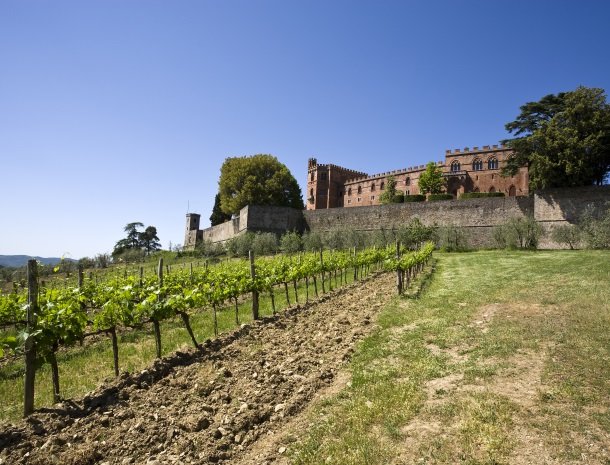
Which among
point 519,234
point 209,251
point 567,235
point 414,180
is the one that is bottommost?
point 209,251

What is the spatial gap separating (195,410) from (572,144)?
3119 centimetres

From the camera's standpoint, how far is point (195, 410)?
443 cm

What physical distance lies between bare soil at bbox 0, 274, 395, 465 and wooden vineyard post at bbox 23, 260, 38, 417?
203 millimetres

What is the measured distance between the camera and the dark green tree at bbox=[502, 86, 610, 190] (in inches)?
1042

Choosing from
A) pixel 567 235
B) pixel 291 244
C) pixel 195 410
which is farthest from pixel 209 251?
pixel 195 410

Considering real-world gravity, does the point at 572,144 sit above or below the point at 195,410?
above

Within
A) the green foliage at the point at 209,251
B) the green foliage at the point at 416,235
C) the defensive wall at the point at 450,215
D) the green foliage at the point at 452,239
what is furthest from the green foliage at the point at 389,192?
the green foliage at the point at 209,251

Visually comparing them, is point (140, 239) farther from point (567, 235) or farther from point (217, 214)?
point (567, 235)

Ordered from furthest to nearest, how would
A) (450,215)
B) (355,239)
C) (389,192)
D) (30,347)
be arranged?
(389,192) → (355,239) → (450,215) → (30,347)

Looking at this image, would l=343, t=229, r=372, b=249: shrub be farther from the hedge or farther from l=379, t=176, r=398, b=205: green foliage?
l=379, t=176, r=398, b=205: green foliage

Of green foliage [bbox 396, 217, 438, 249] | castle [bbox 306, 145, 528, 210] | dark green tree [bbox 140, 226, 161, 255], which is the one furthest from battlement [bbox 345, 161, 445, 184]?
dark green tree [bbox 140, 226, 161, 255]

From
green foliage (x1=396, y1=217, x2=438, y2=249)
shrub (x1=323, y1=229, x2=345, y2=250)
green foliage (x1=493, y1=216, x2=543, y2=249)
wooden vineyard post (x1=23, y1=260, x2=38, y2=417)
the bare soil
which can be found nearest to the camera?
the bare soil

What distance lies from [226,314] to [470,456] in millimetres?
9098

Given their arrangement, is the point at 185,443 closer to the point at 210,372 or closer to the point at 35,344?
Result: the point at 210,372
